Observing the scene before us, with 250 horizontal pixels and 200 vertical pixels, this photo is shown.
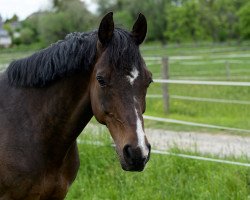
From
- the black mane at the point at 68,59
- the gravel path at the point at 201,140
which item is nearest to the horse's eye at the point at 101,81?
the black mane at the point at 68,59

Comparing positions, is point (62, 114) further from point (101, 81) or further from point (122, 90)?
point (122, 90)

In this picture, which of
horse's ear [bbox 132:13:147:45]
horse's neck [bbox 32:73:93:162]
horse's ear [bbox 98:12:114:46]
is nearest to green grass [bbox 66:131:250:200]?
horse's neck [bbox 32:73:93:162]

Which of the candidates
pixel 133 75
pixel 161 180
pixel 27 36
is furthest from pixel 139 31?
pixel 27 36

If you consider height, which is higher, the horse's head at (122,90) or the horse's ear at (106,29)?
the horse's ear at (106,29)

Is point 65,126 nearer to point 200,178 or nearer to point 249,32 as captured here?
point 200,178

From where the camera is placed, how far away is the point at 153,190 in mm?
5082

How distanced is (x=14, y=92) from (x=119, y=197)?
2142 millimetres

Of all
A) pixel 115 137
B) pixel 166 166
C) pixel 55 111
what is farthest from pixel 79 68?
pixel 166 166

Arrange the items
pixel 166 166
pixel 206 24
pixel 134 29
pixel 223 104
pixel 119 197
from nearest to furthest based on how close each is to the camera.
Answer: pixel 134 29 → pixel 119 197 → pixel 166 166 → pixel 223 104 → pixel 206 24

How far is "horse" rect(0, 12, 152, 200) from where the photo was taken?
293cm

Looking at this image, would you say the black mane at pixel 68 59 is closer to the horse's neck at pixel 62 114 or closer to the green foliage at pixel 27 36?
the horse's neck at pixel 62 114

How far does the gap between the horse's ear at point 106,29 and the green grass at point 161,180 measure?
2.40 metres

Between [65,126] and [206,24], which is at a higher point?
[65,126]

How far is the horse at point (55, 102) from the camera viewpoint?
2926 millimetres
